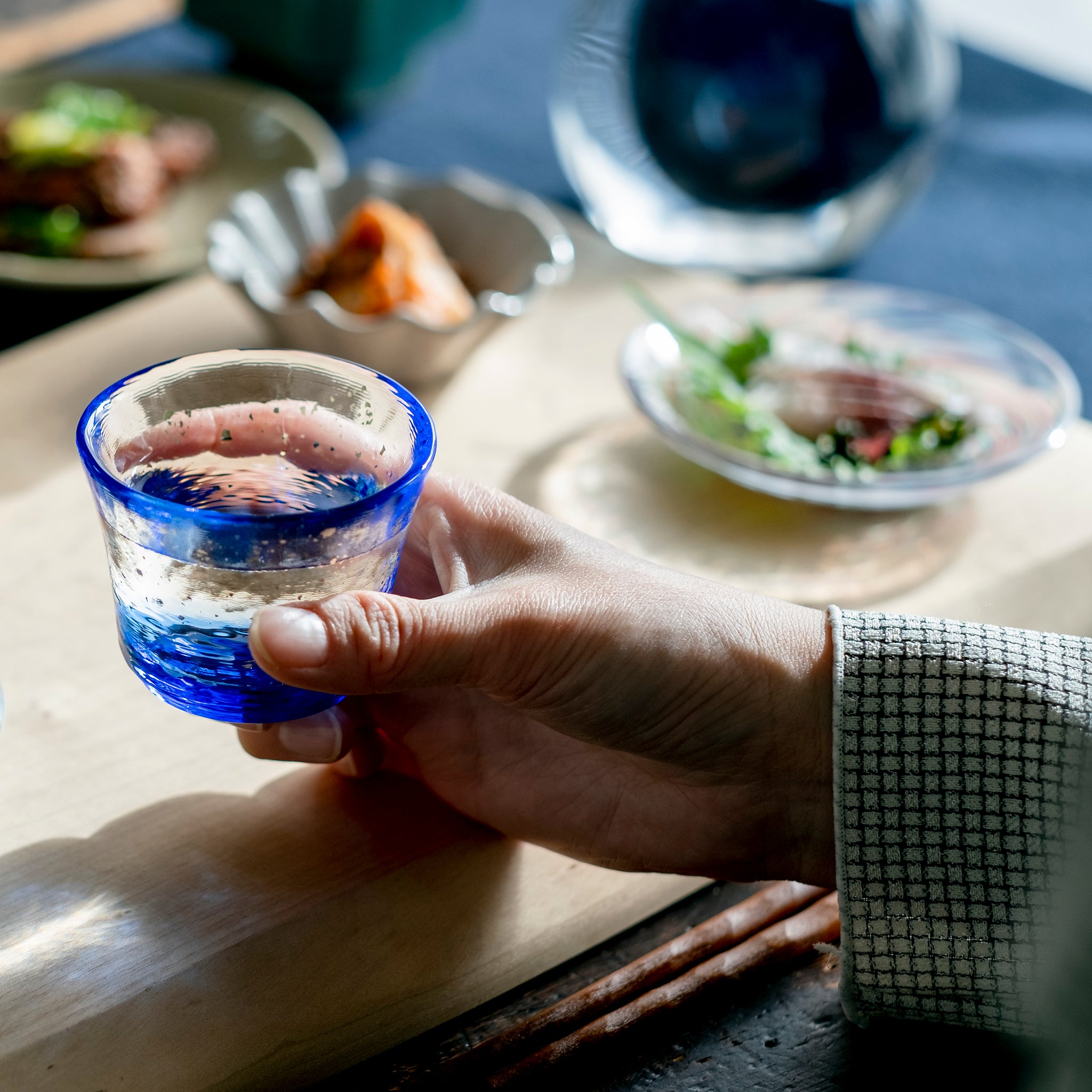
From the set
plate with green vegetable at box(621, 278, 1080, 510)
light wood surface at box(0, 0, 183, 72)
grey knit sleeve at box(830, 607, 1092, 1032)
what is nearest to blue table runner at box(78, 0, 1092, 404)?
light wood surface at box(0, 0, 183, 72)

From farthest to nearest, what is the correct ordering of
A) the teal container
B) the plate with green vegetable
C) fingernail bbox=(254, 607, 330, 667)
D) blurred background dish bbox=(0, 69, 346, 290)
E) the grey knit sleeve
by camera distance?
1. the teal container
2. blurred background dish bbox=(0, 69, 346, 290)
3. the plate with green vegetable
4. the grey knit sleeve
5. fingernail bbox=(254, 607, 330, 667)

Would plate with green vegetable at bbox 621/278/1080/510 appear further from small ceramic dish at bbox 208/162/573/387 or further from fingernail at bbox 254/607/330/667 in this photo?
fingernail at bbox 254/607/330/667

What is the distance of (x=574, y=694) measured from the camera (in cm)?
59

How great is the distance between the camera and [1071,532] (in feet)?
3.14

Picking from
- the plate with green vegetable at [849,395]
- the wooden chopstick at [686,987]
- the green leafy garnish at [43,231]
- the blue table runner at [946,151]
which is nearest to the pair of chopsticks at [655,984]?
the wooden chopstick at [686,987]

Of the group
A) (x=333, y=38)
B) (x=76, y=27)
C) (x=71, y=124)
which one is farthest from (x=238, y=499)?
(x=76, y=27)

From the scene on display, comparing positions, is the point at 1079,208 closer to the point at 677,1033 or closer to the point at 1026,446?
the point at 1026,446

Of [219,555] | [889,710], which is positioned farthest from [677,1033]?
[219,555]

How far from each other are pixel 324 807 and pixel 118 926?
127 millimetres

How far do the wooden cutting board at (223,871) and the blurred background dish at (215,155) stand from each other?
0.33m

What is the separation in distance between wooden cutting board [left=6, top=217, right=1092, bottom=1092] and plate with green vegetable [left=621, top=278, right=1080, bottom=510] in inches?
2.1

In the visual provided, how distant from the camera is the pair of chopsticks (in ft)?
1.90

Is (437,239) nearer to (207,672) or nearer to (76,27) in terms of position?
(207,672)

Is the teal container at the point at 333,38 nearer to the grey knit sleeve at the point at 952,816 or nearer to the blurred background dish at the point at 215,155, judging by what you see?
the blurred background dish at the point at 215,155
